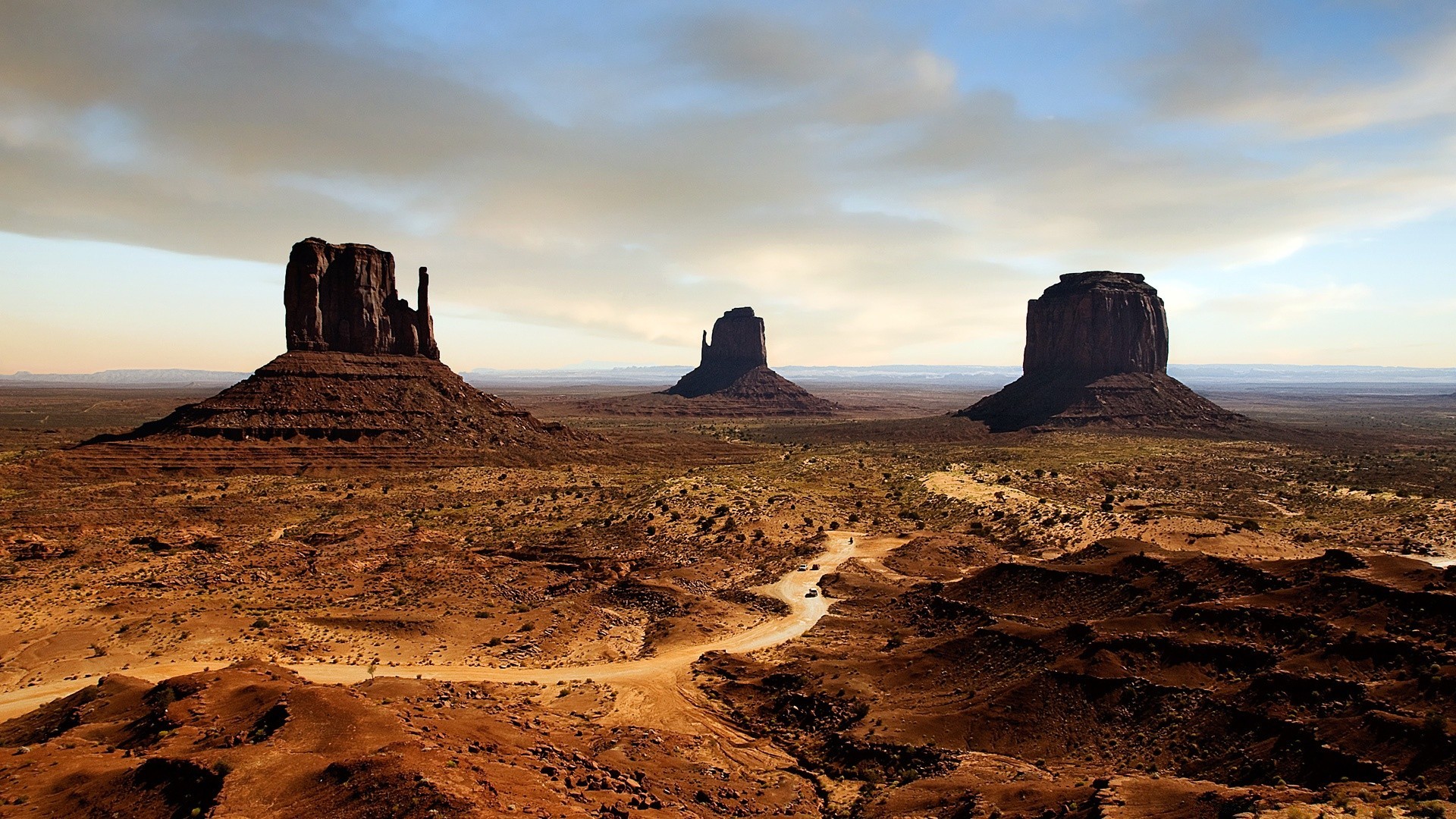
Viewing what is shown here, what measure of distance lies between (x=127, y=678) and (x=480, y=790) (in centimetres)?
1504

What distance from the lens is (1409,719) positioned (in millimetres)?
16750

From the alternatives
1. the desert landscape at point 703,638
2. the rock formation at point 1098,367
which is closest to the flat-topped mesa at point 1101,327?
the rock formation at point 1098,367

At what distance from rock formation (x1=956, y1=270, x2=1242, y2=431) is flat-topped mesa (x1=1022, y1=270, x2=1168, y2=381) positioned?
15cm

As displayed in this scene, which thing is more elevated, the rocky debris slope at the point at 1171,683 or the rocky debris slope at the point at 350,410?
the rocky debris slope at the point at 350,410

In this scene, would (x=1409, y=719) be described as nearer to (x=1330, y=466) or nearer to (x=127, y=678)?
(x=127, y=678)

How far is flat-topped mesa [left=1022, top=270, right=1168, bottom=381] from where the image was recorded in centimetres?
14188

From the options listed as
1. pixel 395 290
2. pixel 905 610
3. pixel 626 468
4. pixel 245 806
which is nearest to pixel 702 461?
pixel 626 468

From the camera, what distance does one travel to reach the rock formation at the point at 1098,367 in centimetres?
12875

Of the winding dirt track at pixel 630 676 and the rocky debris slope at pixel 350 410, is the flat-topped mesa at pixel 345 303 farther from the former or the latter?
the winding dirt track at pixel 630 676

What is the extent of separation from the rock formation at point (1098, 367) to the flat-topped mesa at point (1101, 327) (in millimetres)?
149

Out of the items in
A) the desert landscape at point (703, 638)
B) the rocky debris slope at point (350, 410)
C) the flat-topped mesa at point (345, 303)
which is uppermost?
the flat-topped mesa at point (345, 303)

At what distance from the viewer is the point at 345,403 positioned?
82.3 m

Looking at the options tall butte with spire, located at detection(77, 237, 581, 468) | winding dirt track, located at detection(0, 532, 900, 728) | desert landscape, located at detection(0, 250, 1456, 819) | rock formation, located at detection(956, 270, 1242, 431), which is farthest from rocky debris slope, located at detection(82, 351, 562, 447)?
rock formation, located at detection(956, 270, 1242, 431)

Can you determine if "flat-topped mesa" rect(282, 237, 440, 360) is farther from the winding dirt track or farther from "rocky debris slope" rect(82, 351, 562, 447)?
the winding dirt track
